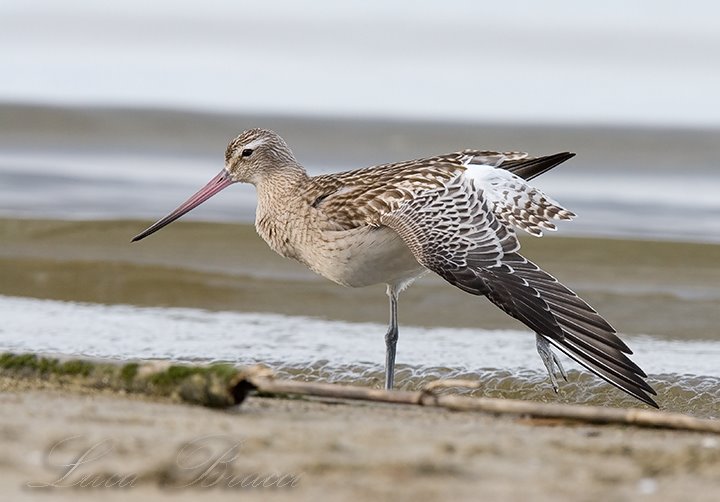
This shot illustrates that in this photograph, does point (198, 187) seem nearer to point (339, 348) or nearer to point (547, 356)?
point (339, 348)

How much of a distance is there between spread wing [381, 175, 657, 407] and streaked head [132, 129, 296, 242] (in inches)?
54.6

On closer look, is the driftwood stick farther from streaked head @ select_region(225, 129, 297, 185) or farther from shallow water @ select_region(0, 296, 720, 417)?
streaked head @ select_region(225, 129, 297, 185)

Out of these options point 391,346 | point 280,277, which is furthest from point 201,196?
point 280,277

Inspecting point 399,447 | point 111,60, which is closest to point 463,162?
point 399,447

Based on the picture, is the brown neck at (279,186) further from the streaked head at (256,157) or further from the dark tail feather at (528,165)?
the dark tail feather at (528,165)

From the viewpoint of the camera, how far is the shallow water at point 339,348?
707 centimetres

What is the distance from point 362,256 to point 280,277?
135 inches

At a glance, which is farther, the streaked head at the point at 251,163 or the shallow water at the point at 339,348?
the streaked head at the point at 251,163

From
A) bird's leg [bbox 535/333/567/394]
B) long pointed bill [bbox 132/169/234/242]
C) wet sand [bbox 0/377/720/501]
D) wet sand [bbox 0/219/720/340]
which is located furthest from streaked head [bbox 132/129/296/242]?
wet sand [bbox 0/377/720/501]

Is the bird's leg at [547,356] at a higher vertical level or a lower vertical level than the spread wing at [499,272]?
lower

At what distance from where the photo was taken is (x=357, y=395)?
437 cm

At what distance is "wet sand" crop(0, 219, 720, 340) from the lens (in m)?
9.27

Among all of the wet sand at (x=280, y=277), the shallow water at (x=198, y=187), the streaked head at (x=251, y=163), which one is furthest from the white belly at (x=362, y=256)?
the shallow water at (x=198, y=187)
